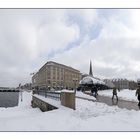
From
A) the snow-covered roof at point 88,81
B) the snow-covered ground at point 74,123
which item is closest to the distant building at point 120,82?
the snow-covered roof at point 88,81

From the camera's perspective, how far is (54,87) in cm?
4997

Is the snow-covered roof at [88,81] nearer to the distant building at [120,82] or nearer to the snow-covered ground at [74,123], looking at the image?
the distant building at [120,82]

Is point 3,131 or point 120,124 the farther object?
point 120,124

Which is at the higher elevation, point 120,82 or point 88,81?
point 120,82

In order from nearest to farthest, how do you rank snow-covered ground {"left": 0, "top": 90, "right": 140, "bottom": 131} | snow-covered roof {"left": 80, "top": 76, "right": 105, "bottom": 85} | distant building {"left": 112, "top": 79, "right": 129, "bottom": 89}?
snow-covered ground {"left": 0, "top": 90, "right": 140, "bottom": 131}, distant building {"left": 112, "top": 79, "right": 129, "bottom": 89}, snow-covered roof {"left": 80, "top": 76, "right": 105, "bottom": 85}

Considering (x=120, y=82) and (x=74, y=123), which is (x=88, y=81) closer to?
(x=120, y=82)

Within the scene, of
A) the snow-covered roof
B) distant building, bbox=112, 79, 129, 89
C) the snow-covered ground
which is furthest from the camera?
the snow-covered roof

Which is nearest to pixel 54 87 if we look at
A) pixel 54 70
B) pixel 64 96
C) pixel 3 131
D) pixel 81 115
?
pixel 54 70

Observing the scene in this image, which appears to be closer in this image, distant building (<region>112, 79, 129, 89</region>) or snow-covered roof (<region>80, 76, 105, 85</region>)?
distant building (<region>112, 79, 129, 89</region>)

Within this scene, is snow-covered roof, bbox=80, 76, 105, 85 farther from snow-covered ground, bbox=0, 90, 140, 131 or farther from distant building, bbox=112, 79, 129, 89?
snow-covered ground, bbox=0, 90, 140, 131

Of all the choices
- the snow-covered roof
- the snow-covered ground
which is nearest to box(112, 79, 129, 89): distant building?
the snow-covered roof

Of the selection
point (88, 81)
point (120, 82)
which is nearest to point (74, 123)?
point (88, 81)
